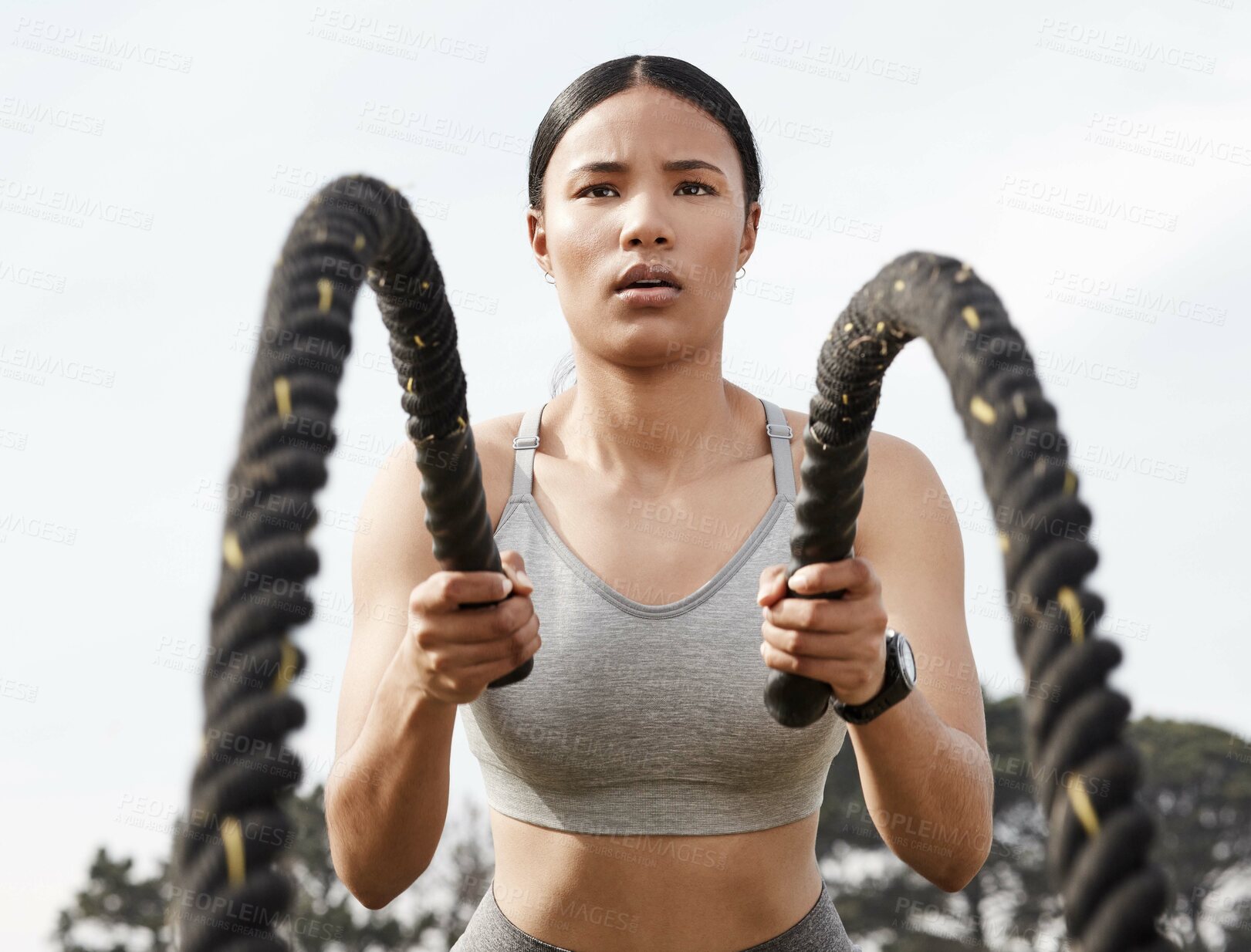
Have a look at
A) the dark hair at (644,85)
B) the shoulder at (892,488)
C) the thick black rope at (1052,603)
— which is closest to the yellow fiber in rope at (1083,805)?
the thick black rope at (1052,603)

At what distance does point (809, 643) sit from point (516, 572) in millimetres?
507

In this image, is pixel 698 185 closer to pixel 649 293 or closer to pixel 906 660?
pixel 649 293

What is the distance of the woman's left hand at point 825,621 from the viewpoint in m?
1.94

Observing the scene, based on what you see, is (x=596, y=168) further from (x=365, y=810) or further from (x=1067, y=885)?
(x=1067, y=885)

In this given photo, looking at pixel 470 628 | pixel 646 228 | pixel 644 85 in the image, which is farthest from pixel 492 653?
pixel 644 85

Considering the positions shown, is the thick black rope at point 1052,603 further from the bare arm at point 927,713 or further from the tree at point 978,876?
the tree at point 978,876

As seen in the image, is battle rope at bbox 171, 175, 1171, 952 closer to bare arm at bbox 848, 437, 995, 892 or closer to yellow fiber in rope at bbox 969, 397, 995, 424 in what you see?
yellow fiber in rope at bbox 969, 397, 995, 424

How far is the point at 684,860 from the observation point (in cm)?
281

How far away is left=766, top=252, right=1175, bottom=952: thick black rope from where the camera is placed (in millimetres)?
1229

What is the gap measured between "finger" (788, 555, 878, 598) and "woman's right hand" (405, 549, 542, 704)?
45 cm

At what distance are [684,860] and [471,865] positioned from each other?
22274 mm

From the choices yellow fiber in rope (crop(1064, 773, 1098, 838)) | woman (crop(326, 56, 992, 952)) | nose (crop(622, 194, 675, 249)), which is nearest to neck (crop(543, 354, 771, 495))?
woman (crop(326, 56, 992, 952))

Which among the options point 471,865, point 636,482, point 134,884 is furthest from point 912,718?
point 134,884

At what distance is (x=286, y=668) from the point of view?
136cm
